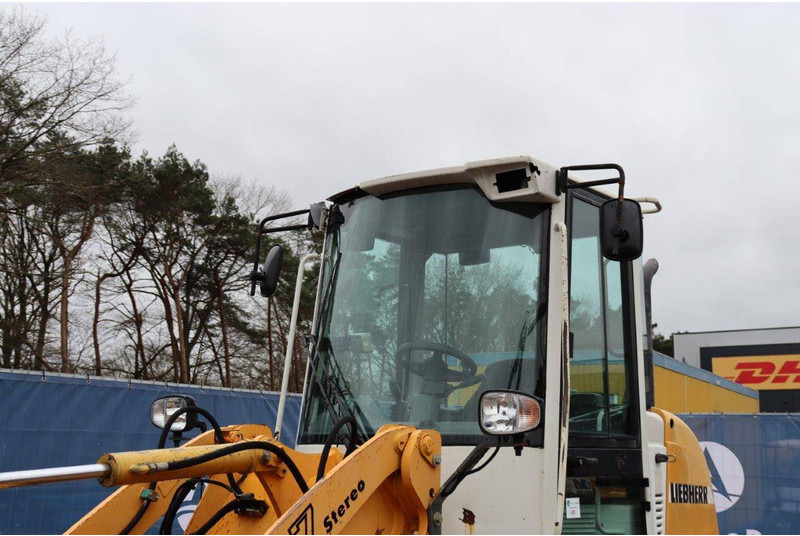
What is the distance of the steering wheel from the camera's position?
3.87 m

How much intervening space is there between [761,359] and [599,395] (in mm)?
46105

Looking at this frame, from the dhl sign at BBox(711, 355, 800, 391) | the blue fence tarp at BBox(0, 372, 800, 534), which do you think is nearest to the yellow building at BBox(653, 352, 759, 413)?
the blue fence tarp at BBox(0, 372, 800, 534)

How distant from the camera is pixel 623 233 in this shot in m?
3.74

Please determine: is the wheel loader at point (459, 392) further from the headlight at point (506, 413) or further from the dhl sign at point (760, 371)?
the dhl sign at point (760, 371)

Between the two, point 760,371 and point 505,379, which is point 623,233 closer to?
point 505,379

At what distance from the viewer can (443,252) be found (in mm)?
4184

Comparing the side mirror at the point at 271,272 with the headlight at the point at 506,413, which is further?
the side mirror at the point at 271,272

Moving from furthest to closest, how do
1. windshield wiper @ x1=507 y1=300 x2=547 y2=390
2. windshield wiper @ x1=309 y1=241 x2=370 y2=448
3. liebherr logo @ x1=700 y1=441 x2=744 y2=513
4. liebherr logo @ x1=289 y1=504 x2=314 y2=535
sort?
1. liebherr logo @ x1=700 y1=441 x2=744 y2=513
2. windshield wiper @ x1=309 y1=241 x2=370 y2=448
3. windshield wiper @ x1=507 y1=300 x2=547 y2=390
4. liebherr logo @ x1=289 y1=504 x2=314 y2=535

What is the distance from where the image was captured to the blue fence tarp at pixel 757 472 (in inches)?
461

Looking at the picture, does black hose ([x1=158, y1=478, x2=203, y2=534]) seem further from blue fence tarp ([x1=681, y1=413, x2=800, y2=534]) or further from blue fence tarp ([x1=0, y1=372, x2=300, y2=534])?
blue fence tarp ([x1=681, y1=413, x2=800, y2=534])

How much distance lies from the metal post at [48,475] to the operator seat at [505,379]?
5.06ft

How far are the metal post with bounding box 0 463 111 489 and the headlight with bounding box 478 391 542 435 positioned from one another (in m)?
1.40

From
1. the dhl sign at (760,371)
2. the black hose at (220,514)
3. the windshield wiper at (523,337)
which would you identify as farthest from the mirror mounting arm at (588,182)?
the dhl sign at (760,371)

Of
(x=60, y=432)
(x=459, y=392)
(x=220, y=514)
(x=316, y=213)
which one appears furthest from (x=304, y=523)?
(x=60, y=432)
